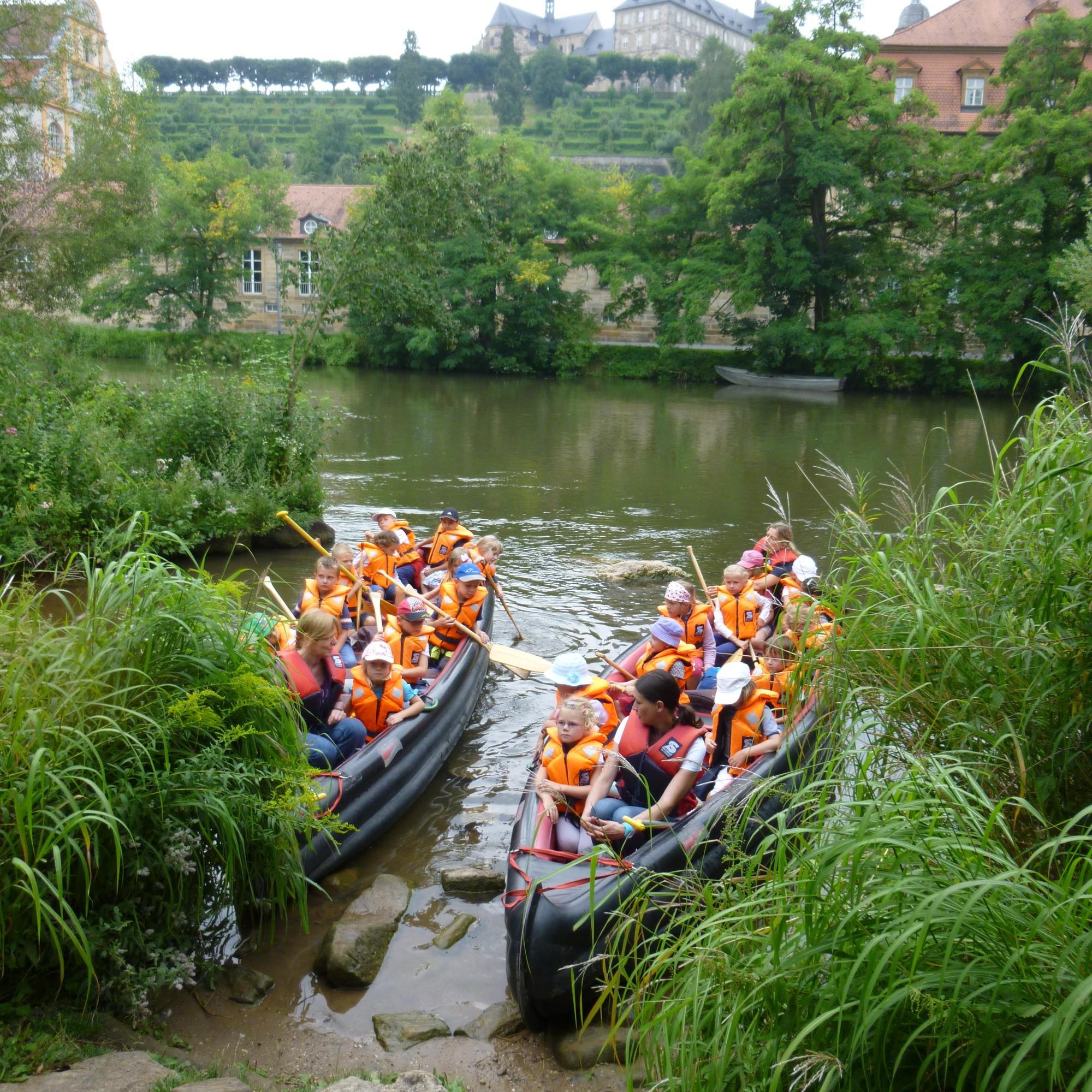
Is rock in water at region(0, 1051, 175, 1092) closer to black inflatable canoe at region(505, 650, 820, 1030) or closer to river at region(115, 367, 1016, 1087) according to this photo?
river at region(115, 367, 1016, 1087)

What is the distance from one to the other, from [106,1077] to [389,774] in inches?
112

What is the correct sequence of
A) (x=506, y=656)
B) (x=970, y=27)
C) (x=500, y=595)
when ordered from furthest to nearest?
(x=970, y=27) → (x=500, y=595) → (x=506, y=656)

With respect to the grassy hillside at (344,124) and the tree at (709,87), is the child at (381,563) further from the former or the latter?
the tree at (709,87)

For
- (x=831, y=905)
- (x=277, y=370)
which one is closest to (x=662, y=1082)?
(x=831, y=905)

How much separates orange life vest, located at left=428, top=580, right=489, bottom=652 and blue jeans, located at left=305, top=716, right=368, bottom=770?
82.0 inches

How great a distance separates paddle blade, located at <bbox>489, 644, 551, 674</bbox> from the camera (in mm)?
8820

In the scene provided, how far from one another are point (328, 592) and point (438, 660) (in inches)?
41.7

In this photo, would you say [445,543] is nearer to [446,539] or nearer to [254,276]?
[446,539]

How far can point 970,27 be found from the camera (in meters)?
40.9

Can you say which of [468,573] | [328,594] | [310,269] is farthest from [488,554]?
[310,269]

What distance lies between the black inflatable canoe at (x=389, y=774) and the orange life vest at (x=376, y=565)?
198 cm

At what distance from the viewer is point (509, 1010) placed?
4.71 m

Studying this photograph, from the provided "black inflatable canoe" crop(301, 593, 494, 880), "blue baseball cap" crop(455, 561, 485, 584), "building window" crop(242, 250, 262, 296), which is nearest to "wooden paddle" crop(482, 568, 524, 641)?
"blue baseball cap" crop(455, 561, 485, 584)

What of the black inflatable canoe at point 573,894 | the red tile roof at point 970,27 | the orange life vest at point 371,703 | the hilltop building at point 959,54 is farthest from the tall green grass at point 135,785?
the red tile roof at point 970,27
